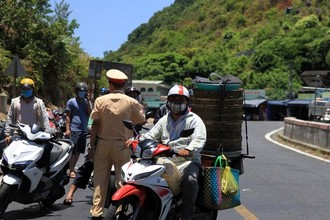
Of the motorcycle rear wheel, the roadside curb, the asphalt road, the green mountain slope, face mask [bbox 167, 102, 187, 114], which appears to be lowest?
the roadside curb

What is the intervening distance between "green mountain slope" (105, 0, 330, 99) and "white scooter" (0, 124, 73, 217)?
66.5 m

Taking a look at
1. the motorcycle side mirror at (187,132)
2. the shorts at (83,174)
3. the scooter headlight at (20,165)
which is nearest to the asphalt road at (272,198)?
the shorts at (83,174)

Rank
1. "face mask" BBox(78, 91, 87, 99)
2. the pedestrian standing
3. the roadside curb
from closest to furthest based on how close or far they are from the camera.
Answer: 1. the pedestrian standing
2. "face mask" BBox(78, 91, 87, 99)
3. the roadside curb

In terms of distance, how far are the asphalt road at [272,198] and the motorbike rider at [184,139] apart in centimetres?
199

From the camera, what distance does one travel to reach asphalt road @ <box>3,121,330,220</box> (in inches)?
301

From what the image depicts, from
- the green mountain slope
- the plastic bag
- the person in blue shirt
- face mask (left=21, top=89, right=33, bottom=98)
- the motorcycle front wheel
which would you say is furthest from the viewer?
the green mountain slope

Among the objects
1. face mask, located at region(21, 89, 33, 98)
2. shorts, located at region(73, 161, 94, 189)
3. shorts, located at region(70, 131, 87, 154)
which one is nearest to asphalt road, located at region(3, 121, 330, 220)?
shorts, located at region(73, 161, 94, 189)

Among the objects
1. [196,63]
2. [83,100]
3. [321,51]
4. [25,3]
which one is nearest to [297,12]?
[196,63]

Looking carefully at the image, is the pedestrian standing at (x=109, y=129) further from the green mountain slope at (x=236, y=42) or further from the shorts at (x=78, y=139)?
the green mountain slope at (x=236, y=42)

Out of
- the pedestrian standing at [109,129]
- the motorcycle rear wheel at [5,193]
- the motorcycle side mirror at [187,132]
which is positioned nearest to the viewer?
the motorcycle side mirror at [187,132]

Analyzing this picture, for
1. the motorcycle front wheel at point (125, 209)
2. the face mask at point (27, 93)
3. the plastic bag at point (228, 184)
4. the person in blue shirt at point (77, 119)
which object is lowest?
the motorcycle front wheel at point (125, 209)

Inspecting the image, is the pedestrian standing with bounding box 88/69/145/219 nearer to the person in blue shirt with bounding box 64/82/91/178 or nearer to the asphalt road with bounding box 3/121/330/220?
the asphalt road with bounding box 3/121/330/220

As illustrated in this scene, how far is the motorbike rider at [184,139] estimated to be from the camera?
5.64 m

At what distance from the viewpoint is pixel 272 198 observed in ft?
29.4
